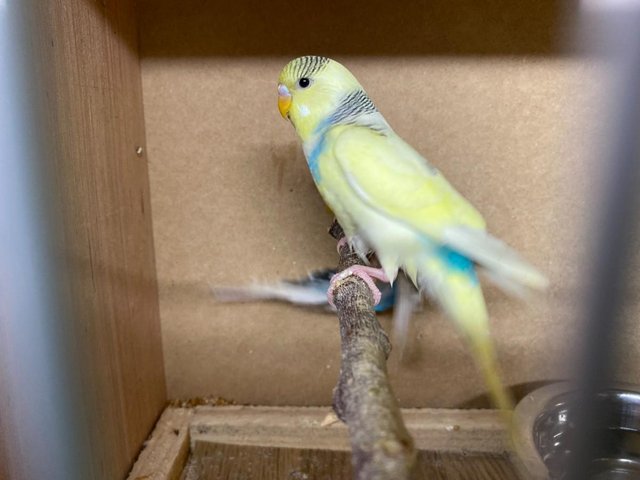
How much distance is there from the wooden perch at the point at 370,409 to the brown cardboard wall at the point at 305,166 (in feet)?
1.48

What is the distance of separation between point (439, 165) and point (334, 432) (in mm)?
541

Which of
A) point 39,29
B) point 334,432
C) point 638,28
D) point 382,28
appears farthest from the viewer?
point 334,432

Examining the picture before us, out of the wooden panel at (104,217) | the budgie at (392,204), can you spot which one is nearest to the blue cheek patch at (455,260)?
the budgie at (392,204)

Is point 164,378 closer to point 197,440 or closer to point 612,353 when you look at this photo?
point 197,440

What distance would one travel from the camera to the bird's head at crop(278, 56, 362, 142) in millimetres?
784

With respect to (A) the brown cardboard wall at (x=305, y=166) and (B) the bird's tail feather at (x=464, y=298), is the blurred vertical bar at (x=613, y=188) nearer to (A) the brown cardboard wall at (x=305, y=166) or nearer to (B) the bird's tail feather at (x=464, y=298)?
(B) the bird's tail feather at (x=464, y=298)

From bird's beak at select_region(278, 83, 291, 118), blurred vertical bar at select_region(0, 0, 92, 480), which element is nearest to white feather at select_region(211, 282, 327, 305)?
bird's beak at select_region(278, 83, 291, 118)

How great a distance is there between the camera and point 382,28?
35.1 inches

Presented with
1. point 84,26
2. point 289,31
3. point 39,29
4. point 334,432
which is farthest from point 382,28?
point 334,432

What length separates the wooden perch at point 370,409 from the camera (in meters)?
0.31

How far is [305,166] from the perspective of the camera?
3.15 feet

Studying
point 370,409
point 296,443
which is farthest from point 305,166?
point 370,409

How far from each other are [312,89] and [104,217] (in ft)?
1.17

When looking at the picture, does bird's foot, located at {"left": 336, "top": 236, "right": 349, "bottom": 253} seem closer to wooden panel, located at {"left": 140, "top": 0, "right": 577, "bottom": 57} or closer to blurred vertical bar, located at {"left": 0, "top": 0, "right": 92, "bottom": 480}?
wooden panel, located at {"left": 140, "top": 0, "right": 577, "bottom": 57}
